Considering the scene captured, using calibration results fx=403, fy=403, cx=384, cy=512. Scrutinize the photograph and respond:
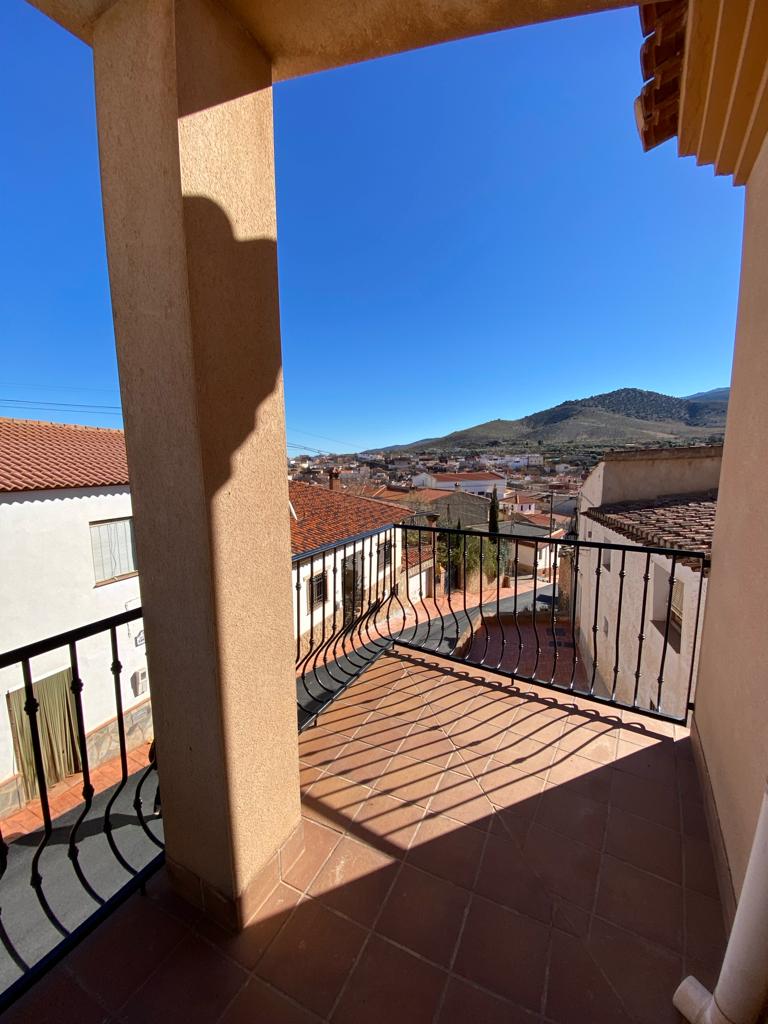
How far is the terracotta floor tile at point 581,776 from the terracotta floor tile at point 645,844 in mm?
113

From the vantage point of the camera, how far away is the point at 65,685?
776cm

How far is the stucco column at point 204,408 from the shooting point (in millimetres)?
979

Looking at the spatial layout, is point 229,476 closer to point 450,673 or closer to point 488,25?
point 488,25

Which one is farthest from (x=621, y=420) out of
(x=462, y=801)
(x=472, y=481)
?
(x=462, y=801)

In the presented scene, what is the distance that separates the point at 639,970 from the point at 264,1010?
1.10 metres

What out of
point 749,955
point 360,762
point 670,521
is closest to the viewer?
point 749,955

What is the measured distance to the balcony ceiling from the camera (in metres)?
1.02

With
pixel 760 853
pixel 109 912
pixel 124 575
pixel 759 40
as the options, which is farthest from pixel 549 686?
pixel 124 575

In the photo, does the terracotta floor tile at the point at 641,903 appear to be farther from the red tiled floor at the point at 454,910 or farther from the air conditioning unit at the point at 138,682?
the air conditioning unit at the point at 138,682

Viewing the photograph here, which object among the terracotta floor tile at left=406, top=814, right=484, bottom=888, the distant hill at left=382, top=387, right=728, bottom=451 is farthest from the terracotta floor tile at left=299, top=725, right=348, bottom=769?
the distant hill at left=382, top=387, right=728, bottom=451

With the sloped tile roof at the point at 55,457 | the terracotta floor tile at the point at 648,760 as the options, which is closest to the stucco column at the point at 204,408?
the terracotta floor tile at the point at 648,760

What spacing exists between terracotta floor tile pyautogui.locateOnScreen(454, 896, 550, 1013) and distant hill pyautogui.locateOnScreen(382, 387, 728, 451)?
558 inches

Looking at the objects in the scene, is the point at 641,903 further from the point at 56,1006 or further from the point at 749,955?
the point at 56,1006

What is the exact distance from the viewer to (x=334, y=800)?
5.98 feet
